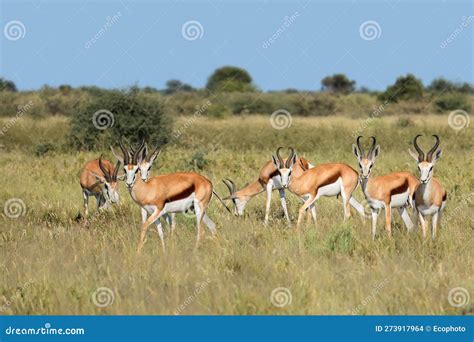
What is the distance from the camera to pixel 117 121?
A: 21.5 m

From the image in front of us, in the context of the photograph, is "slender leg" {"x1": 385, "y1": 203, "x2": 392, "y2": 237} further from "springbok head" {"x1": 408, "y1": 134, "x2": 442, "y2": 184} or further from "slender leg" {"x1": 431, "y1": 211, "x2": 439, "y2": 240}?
"springbok head" {"x1": 408, "y1": 134, "x2": 442, "y2": 184}

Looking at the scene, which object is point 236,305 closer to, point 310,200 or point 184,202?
point 184,202

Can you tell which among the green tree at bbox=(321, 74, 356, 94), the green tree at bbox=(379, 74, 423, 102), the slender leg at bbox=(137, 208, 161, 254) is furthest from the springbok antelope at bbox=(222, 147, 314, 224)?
the green tree at bbox=(321, 74, 356, 94)

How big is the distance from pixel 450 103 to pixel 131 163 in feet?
118

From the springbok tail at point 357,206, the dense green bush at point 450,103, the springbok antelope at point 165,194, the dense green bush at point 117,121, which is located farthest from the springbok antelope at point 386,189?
the dense green bush at point 450,103

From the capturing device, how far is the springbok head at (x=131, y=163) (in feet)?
25.8

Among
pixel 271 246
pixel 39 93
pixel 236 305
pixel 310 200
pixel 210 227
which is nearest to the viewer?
pixel 236 305

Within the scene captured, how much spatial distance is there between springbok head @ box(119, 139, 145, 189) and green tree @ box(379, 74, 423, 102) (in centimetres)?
4014

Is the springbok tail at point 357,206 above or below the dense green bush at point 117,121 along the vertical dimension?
below

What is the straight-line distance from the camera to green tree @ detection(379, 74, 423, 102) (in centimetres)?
4716

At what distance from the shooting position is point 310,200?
9820mm

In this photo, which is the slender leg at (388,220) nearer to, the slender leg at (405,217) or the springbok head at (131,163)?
the slender leg at (405,217)

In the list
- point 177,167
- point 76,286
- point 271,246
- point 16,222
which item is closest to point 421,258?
point 271,246

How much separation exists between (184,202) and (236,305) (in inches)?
105
